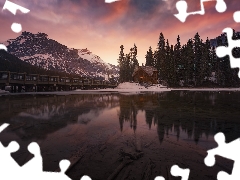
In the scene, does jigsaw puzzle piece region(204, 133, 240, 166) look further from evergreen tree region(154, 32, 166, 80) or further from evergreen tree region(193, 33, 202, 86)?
evergreen tree region(193, 33, 202, 86)

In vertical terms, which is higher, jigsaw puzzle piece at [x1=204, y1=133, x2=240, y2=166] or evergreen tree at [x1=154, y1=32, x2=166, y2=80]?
evergreen tree at [x1=154, y1=32, x2=166, y2=80]

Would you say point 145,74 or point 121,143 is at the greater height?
point 145,74

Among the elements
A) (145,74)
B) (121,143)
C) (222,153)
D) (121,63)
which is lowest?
(121,143)

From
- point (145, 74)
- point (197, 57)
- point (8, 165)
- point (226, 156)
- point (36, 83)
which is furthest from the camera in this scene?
point (197, 57)

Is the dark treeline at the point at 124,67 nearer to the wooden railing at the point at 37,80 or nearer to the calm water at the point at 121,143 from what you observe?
the wooden railing at the point at 37,80

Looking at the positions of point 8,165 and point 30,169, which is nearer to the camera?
point 30,169

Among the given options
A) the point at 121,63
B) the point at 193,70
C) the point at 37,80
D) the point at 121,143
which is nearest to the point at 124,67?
the point at 121,63

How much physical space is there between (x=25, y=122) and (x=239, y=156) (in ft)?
23.7

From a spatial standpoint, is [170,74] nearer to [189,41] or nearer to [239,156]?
[189,41]

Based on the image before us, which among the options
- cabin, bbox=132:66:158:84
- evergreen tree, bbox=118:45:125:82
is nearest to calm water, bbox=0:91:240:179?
cabin, bbox=132:66:158:84

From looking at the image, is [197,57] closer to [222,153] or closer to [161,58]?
[161,58]

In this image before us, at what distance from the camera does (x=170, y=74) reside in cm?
6825

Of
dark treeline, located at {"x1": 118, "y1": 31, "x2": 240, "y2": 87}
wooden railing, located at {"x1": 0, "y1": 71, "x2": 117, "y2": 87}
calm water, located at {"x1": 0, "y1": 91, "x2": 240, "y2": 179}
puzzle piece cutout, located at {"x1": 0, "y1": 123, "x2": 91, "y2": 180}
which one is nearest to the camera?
puzzle piece cutout, located at {"x1": 0, "y1": 123, "x2": 91, "y2": 180}

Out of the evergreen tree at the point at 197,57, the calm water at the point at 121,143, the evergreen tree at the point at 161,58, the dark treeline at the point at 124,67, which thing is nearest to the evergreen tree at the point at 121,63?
the dark treeline at the point at 124,67
